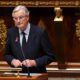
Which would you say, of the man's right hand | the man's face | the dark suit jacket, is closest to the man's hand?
the man's right hand

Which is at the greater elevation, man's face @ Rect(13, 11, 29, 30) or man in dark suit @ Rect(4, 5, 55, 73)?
man's face @ Rect(13, 11, 29, 30)

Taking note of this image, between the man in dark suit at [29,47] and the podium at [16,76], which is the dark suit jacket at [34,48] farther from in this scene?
the podium at [16,76]

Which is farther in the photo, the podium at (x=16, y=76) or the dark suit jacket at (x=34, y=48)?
the dark suit jacket at (x=34, y=48)

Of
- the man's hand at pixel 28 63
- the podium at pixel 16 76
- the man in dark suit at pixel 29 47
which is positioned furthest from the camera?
the man in dark suit at pixel 29 47

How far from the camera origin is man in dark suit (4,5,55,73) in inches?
174

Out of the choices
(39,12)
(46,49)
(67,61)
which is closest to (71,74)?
(67,61)

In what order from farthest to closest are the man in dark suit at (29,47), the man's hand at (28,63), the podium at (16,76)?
the man in dark suit at (29,47) < the man's hand at (28,63) < the podium at (16,76)

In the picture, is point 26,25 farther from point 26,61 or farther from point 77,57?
point 77,57

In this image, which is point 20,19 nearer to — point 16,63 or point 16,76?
point 16,63

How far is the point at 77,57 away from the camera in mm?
6660

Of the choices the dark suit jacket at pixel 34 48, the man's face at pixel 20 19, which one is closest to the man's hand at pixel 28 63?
the dark suit jacket at pixel 34 48

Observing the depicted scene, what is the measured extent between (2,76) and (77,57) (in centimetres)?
293

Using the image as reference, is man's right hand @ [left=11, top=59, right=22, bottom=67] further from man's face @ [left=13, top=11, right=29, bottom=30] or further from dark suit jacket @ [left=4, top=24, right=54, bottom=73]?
man's face @ [left=13, top=11, right=29, bottom=30]

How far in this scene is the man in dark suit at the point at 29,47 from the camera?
4410mm
